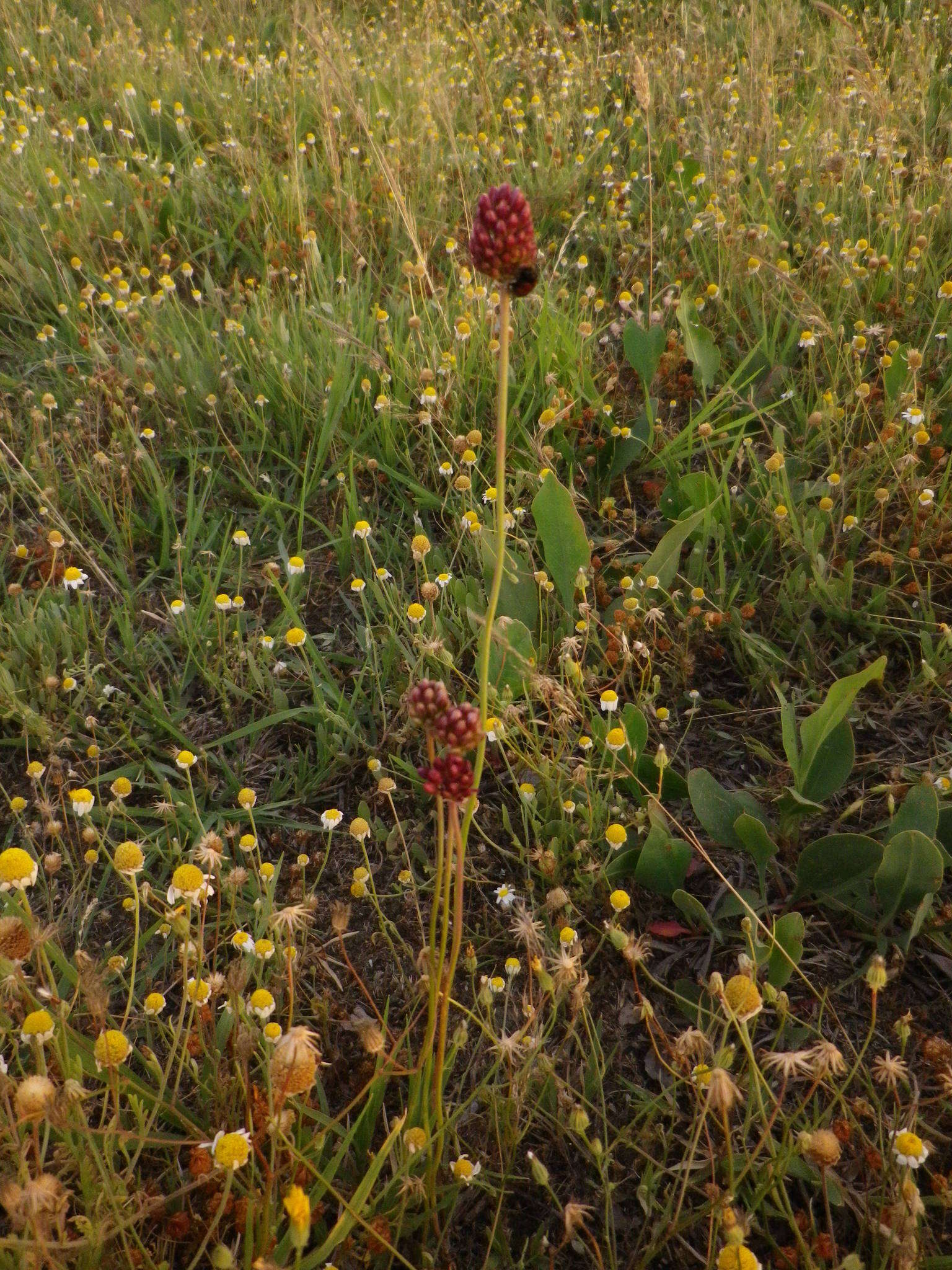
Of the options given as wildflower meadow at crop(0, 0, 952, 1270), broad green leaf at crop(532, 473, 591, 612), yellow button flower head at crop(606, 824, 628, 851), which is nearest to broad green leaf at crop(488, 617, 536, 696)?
wildflower meadow at crop(0, 0, 952, 1270)

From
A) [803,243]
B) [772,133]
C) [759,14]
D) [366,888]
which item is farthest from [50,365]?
[759,14]

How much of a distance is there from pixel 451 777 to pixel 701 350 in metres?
2.04

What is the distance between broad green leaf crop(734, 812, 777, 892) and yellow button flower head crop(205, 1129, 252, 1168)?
3.15 ft

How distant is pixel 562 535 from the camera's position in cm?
212

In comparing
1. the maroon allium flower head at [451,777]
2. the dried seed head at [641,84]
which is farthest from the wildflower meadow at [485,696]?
the dried seed head at [641,84]

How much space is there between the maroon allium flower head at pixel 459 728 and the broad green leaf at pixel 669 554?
1.22m

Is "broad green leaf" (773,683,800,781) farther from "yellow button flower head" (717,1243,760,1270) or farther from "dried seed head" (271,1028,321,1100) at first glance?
"dried seed head" (271,1028,321,1100)

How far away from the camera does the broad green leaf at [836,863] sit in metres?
1.58

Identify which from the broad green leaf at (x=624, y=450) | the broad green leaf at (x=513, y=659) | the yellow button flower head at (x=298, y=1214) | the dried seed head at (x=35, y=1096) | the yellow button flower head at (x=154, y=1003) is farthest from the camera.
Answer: the broad green leaf at (x=624, y=450)

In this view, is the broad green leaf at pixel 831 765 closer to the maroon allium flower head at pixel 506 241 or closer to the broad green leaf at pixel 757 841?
the broad green leaf at pixel 757 841

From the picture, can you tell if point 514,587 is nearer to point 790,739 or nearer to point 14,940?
point 790,739

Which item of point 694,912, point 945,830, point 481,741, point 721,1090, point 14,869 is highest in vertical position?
point 481,741

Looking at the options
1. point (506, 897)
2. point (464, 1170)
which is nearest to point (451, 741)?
point (464, 1170)

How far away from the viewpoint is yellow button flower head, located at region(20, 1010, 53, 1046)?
116 cm
